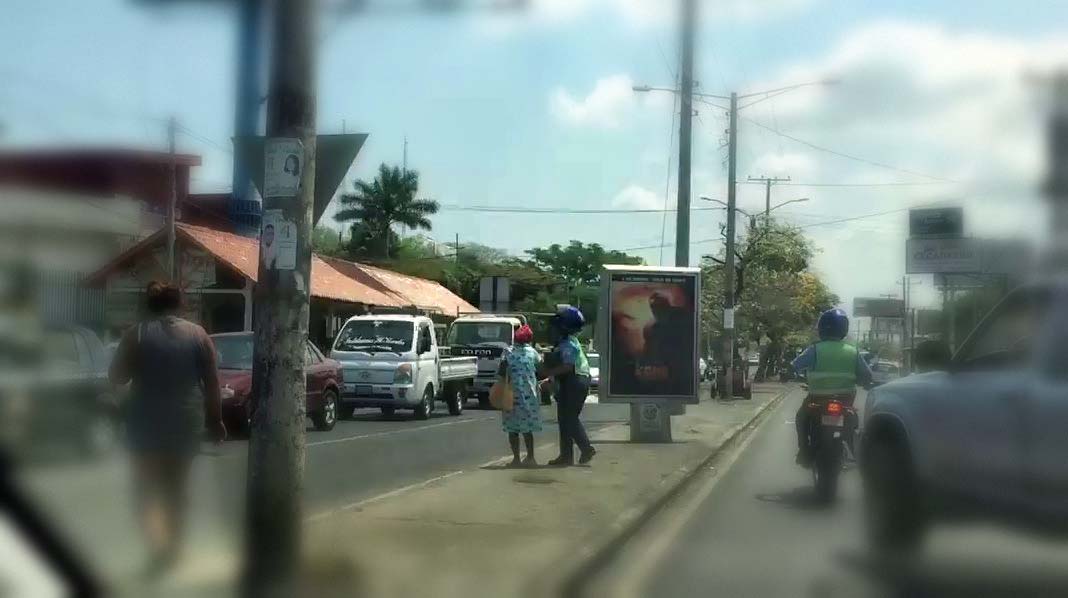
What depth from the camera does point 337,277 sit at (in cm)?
3712

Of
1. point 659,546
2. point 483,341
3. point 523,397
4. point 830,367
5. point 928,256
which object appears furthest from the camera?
point 928,256

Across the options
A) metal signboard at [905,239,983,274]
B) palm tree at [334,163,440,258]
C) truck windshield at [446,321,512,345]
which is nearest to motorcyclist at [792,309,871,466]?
truck windshield at [446,321,512,345]

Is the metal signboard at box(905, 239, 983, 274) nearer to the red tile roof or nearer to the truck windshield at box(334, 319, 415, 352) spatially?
the red tile roof

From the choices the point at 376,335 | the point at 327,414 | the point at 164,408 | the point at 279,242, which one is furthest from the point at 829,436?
the point at 376,335

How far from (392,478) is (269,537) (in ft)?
18.8

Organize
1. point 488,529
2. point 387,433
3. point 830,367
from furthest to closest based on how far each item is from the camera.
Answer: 1. point 387,433
2. point 830,367
3. point 488,529

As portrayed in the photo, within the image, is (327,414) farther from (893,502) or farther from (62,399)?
(893,502)

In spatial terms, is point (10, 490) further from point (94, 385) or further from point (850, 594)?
point (94, 385)

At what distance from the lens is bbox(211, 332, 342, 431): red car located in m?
17.1

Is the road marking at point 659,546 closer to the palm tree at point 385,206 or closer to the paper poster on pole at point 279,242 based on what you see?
the paper poster on pole at point 279,242

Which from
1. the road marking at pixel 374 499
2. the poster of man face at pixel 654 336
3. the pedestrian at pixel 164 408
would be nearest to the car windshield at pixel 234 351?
the poster of man face at pixel 654 336

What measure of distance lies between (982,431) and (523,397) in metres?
6.55

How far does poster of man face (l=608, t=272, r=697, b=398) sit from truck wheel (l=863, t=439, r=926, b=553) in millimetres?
8515

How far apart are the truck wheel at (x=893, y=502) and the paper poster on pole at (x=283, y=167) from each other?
4688mm
